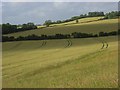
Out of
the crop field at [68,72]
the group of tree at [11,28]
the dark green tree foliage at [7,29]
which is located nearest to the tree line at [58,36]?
the dark green tree foliage at [7,29]

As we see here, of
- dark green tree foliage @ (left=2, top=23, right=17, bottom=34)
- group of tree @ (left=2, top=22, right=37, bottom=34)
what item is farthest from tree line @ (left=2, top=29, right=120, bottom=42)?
group of tree @ (left=2, top=22, right=37, bottom=34)

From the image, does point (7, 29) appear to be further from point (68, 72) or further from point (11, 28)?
point (68, 72)

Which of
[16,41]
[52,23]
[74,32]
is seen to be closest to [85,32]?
[74,32]

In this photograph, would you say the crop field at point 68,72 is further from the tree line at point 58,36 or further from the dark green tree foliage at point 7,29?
the dark green tree foliage at point 7,29

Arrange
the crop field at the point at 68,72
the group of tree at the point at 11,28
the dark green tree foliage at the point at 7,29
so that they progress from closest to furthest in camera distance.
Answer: the crop field at the point at 68,72, the dark green tree foliage at the point at 7,29, the group of tree at the point at 11,28

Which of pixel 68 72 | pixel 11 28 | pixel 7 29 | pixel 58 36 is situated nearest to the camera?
pixel 68 72

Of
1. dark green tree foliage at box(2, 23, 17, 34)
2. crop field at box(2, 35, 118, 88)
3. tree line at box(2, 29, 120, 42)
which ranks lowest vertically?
crop field at box(2, 35, 118, 88)

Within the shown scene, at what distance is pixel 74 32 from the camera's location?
66688 mm

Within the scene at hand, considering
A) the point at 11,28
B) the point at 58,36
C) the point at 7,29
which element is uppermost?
the point at 11,28

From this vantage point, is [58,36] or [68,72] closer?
[68,72]

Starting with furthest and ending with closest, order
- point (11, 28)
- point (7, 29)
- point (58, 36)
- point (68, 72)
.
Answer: point (11, 28)
point (7, 29)
point (58, 36)
point (68, 72)

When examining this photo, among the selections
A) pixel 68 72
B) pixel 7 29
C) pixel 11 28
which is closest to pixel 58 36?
pixel 7 29

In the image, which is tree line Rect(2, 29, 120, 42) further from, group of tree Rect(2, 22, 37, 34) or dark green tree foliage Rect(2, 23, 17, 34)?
group of tree Rect(2, 22, 37, 34)

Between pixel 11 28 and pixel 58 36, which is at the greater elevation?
pixel 11 28
